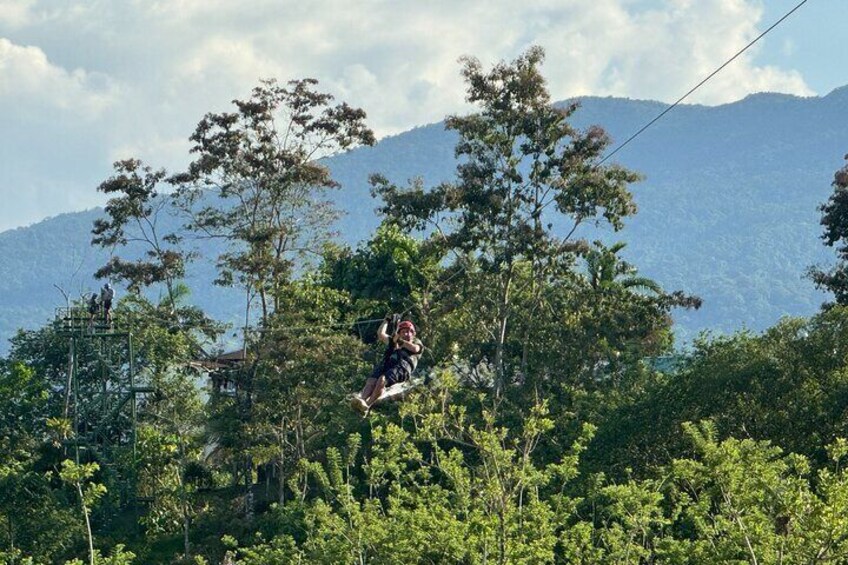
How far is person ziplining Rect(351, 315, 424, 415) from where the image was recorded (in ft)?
68.6

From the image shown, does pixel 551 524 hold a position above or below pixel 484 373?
below

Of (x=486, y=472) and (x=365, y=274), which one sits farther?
(x=365, y=274)

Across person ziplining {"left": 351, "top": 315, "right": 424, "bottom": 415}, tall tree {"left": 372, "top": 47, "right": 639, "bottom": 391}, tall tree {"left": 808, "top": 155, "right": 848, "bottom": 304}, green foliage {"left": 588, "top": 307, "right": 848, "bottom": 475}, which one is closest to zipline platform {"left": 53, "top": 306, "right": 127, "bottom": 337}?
tall tree {"left": 372, "top": 47, "right": 639, "bottom": 391}

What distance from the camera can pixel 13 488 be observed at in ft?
140

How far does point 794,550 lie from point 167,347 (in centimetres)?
3529

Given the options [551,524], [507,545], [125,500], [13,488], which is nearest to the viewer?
[507,545]

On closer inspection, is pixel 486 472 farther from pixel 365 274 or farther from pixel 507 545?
pixel 365 274

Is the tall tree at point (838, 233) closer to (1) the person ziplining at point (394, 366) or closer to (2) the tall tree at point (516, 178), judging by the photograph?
(2) the tall tree at point (516, 178)

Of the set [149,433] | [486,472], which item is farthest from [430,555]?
[149,433]

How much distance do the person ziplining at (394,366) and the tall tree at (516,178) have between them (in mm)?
20237

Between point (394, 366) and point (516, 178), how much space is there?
823 inches

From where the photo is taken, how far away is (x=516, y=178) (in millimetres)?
41500

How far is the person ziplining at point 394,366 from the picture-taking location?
823 inches

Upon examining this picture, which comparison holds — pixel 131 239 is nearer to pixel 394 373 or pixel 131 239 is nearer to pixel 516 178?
pixel 516 178
